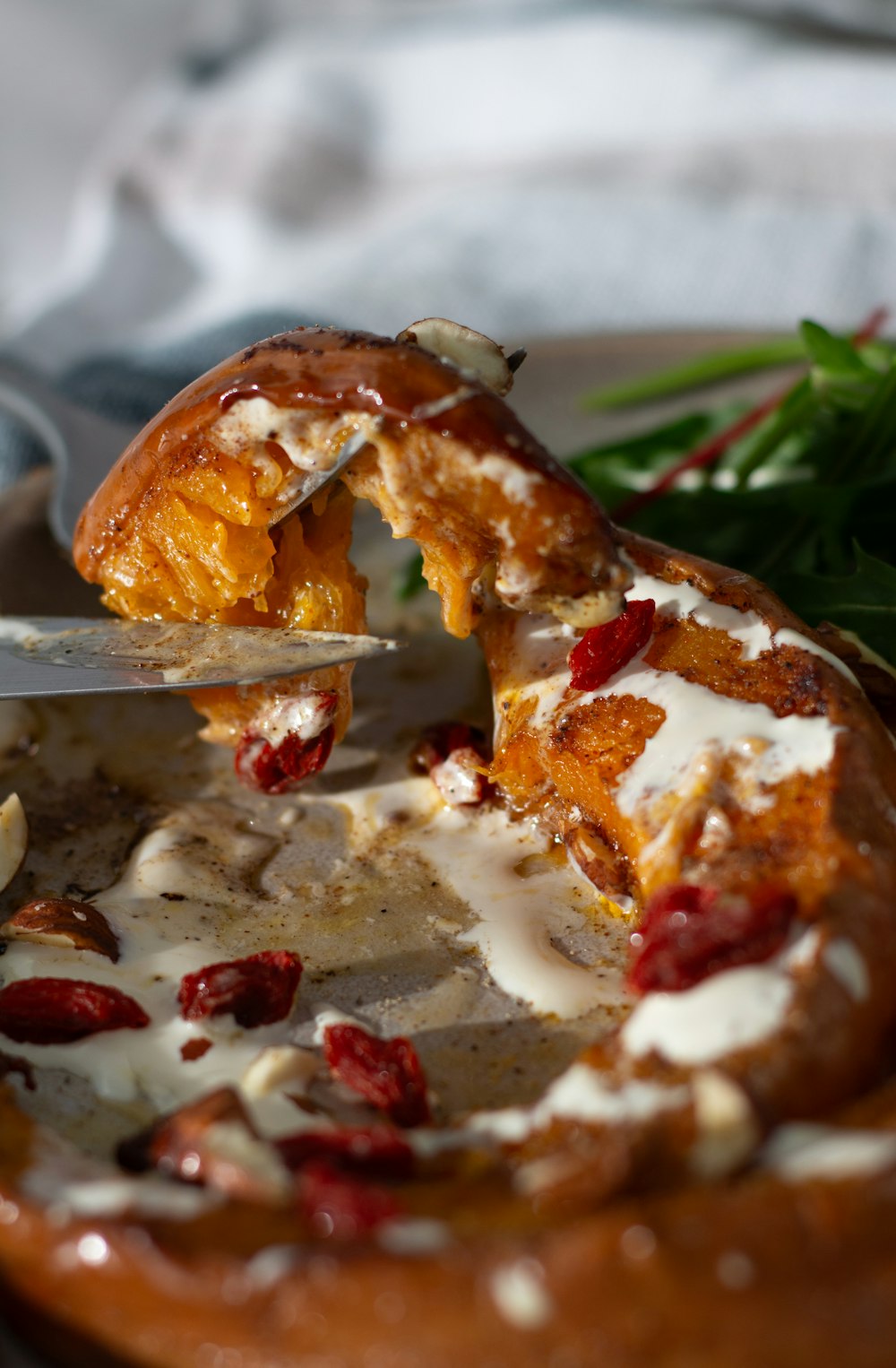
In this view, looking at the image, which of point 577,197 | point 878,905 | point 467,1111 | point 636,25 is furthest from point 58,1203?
point 636,25

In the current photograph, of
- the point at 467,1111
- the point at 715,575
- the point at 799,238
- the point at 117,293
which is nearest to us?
the point at 467,1111

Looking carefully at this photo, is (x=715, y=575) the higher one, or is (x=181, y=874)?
(x=715, y=575)

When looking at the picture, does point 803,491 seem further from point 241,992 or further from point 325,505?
point 241,992

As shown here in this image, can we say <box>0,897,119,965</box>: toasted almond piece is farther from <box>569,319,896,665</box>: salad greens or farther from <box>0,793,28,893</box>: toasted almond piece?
<box>569,319,896,665</box>: salad greens

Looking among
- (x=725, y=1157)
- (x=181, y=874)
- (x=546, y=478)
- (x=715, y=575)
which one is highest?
(x=546, y=478)

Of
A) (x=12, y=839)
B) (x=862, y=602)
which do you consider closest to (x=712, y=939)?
(x=862, y=602)

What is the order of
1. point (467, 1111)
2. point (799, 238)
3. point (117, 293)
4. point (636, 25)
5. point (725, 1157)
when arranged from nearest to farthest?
point (725, 1157)
point (467, 1111)
point (799, 238)
point (117, 293)
point (636, 25)

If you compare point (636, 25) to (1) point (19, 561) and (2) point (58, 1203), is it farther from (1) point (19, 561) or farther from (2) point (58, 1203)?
(2) point (58, 1203)

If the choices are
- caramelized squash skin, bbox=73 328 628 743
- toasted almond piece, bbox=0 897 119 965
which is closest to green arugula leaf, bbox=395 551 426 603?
caramelized squash skin, bbox=73 328 628 743
